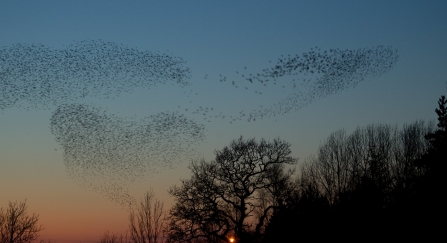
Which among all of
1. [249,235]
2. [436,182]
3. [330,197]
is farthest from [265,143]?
[436,182]

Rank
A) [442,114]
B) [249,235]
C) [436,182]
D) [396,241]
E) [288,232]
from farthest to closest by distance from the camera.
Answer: [249,235] → [442,114] → [288,232] → [436,182] → [396,241]

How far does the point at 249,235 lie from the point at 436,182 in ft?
76.3

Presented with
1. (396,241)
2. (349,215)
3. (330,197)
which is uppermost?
(330,197)

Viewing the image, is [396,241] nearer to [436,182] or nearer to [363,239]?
[363,239]

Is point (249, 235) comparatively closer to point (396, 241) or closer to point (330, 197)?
point (330, 197)

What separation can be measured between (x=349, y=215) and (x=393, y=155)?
32.0m

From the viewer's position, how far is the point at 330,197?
6681 centimetres

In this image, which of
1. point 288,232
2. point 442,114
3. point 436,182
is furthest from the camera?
point 442,114

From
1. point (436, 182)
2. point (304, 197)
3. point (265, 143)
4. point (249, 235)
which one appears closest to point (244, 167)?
point (265, 143)

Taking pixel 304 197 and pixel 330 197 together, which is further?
pixel 330 197

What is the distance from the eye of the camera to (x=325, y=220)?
112 ft

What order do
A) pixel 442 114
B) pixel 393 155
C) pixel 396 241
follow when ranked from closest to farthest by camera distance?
pixel 396 241
pixel 442 114
pixel 393 155

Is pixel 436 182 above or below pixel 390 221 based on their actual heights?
above

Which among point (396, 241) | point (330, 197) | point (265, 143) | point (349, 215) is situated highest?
point (265, 143)
